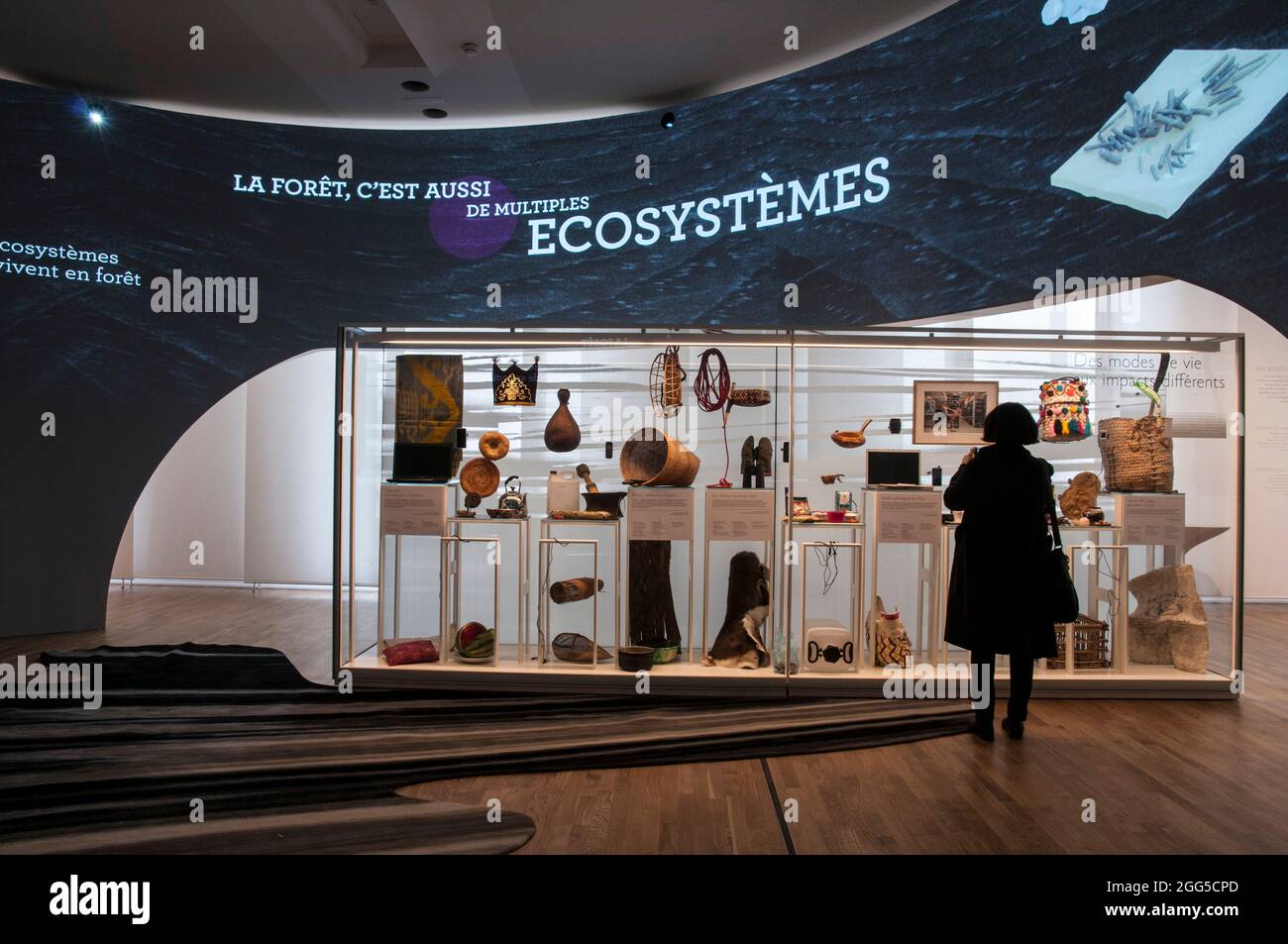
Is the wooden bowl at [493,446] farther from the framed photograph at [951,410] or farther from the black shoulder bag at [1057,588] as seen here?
the black shoulder bag at [1057,588]

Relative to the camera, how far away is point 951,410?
4910mm

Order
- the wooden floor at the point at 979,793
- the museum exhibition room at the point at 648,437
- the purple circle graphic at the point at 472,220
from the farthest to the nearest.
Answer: the purple circle graphic at the point at 472,220 → the museum exhibition room at the point at 648,437 → the wooden floor at the point at 979,793

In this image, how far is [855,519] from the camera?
4.75 m

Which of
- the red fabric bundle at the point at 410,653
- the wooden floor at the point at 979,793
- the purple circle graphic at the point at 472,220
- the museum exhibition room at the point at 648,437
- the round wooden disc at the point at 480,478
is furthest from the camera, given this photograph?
the purple circle graphic at the point at 472,220

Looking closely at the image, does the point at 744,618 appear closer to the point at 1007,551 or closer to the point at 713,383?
the point at 713,383

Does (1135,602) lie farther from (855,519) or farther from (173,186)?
(173,186)

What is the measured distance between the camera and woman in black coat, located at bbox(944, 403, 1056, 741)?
12.7ft

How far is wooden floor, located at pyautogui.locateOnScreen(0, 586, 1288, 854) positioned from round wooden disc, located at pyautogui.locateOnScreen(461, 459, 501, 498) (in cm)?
194

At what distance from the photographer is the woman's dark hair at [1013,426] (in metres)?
3.88

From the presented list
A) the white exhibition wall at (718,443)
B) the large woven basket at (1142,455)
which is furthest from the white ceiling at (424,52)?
the large woven basket at (1142,455)

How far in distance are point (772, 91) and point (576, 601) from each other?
4.23m

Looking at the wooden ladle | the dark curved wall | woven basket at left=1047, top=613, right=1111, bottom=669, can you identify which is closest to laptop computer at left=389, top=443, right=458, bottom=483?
the dark curved wall

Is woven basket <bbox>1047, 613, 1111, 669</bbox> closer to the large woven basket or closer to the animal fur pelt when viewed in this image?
the large woven basket

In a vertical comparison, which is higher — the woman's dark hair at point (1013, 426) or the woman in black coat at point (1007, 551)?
the woman's dark hair at point (1013, 426)
